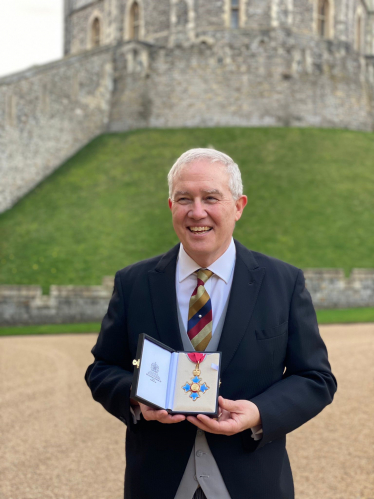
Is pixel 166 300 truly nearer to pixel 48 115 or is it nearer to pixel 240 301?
pixel 240 301

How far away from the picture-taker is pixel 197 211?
211 cm

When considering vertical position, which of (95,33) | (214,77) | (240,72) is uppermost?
(95,33)

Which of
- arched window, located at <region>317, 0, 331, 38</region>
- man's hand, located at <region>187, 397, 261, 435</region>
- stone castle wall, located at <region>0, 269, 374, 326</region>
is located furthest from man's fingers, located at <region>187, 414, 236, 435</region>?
arched window, located at <region>317, 0, 331, 38</region>

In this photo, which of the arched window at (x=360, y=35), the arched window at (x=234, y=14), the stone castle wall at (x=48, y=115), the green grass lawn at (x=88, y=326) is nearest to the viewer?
the green grass lawn at (x=88, y=326)

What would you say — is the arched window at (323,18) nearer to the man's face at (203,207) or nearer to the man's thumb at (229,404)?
the man's face at (203,207)

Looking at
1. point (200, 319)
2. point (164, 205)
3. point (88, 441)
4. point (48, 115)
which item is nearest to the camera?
point (200, 319)

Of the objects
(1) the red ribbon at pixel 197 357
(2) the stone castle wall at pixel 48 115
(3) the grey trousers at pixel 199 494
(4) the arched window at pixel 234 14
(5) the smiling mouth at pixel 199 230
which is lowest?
(3) the grey trousers at pixel 199 494

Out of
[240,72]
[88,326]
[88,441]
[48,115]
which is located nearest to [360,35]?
[240,72]

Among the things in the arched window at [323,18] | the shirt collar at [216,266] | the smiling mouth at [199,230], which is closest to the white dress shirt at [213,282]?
the shirt collar at [216,266]

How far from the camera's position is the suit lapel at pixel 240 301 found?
6.88 feet

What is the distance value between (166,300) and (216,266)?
0.24 m

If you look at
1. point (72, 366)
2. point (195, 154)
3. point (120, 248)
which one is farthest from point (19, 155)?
point (195, 154)

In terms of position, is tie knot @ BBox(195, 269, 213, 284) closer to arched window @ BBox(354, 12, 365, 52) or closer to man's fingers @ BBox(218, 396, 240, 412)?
man's fingers @ BBox(218, 396, 240, 412)

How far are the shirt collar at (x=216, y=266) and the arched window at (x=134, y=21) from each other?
1136 inches
